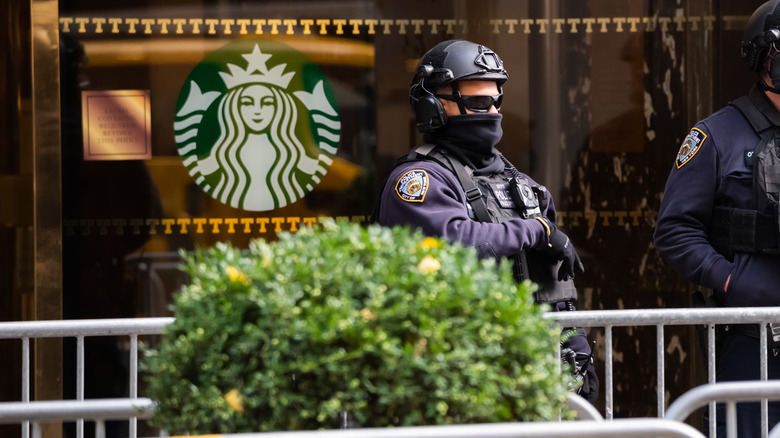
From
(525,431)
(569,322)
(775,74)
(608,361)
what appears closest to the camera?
(525,431)

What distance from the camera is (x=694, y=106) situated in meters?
5.64

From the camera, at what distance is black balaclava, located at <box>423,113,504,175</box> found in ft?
13.3

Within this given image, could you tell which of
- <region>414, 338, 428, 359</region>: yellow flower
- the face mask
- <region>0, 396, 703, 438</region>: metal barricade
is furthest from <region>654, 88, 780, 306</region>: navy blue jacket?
<region>414, 338, 428, 359</region>: yellow flower

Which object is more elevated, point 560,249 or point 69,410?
point 560,249

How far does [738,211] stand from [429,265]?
2.09 metres

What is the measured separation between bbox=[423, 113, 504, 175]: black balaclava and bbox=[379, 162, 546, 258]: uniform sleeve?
0.54 feet

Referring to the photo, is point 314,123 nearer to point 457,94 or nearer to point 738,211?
point 457,94

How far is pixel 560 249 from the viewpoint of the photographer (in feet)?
13.1

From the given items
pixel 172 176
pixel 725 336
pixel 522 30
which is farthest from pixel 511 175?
pixel 172 176

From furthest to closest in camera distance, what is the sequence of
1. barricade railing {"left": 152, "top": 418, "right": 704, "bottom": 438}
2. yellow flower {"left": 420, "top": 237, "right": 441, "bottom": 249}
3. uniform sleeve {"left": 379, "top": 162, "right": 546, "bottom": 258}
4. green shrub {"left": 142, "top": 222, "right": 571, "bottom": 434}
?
1. uniform sleeve {"left": 379, "top": 162, "right": 546, "bottom": 258}
2. yellow flower {"left": 420, "top": 237, "right": 441, "bottom": 249}
3. green shrub {"left": 142, "top": 222, "right": 571, "bottom": 434}
4. barricade railing {"left": 152, "top": 418, "right": 704, "bottom": 438}

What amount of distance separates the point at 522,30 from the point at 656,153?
91cm

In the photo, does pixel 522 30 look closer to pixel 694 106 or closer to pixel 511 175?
pixel 694 106

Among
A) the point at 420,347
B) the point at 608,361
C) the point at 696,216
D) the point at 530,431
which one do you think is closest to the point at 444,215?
the point at 608,361

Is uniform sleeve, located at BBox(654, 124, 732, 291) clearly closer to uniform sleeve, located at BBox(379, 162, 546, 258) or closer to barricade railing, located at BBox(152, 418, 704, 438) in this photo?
uniform sleeve, located at BBox(379, 162, 546, 258)
